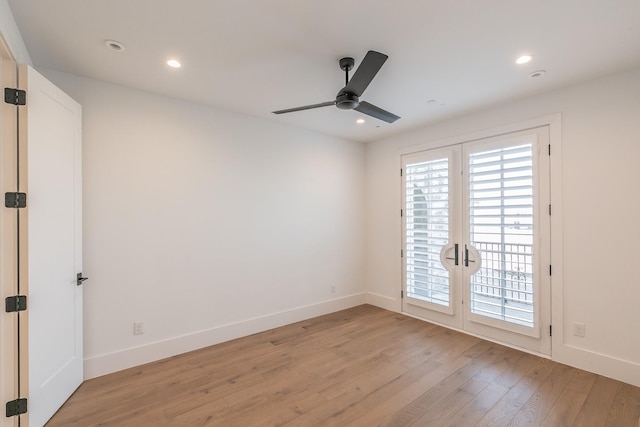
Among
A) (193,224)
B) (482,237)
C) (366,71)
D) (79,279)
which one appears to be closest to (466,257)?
(482,237)

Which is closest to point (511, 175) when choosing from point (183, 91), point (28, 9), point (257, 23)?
point (257, 23)

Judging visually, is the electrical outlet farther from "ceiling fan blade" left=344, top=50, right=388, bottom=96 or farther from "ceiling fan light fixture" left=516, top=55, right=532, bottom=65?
"ceiling fan light fixture" left=516, top=55, right=532, bottom=65

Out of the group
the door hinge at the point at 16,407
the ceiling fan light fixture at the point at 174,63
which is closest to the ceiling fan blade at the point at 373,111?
the ceiling fan light fixture at the point at 174,63

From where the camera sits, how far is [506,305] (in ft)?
10.8

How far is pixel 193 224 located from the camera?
129 inches

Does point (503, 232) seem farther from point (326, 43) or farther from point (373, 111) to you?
point (326, 43)

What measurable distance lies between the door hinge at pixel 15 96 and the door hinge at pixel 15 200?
60 cm

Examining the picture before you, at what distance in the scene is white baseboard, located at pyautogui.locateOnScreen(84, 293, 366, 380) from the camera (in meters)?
2.73

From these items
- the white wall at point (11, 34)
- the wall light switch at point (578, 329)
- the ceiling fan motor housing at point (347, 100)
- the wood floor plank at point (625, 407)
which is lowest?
the wood floor plank at point (625, 407)

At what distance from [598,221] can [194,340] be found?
14.1 ft

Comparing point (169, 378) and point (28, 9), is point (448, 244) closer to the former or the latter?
point (169, 378)

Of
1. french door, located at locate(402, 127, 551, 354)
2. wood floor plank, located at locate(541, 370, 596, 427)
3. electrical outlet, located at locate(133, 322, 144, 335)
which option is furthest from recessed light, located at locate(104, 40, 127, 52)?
wood floor plank, located at locate(541, 370, 596, 427)

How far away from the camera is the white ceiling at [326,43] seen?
1.83 m

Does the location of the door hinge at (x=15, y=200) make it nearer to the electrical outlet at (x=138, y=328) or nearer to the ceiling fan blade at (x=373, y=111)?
the electrical outlet at (x=138, y=328)
